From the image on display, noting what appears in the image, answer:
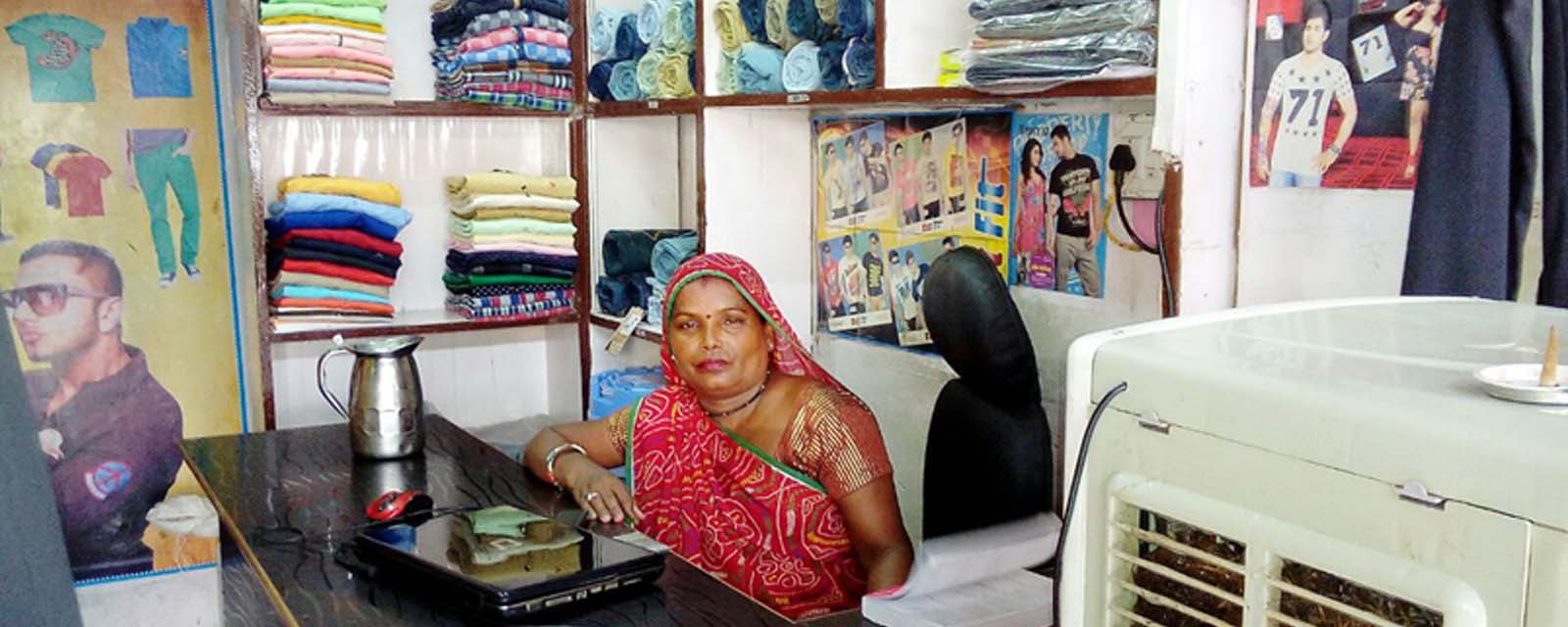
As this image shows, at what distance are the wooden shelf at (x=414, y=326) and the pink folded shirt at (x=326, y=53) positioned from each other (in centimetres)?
71

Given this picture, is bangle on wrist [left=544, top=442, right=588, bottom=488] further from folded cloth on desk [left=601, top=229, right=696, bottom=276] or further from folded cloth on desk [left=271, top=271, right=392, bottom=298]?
folded cloth on desk [left=271, top=271, right=392, bottom=298]

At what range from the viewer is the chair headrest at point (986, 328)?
1.95 meters

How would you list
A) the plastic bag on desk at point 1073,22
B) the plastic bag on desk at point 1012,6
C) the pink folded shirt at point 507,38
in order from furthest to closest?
the pink folded shirt at point 507,38, the plastic bag on desk at point 1012,6, the plastic bag on desk at point 1073,22

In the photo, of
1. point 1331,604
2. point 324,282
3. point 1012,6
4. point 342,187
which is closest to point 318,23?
point 342,187

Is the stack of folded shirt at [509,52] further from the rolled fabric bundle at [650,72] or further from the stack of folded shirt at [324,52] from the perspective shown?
the rolled fabric bundle at [650,72]

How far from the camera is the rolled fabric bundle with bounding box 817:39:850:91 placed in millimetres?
2555

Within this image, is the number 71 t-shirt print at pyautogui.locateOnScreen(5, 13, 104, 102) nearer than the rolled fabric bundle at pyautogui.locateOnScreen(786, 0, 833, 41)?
No

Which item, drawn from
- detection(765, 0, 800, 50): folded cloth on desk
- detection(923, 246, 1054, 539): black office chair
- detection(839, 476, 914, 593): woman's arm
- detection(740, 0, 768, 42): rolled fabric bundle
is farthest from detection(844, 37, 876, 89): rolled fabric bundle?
detection(839, 476, 914, 593): woman's arm

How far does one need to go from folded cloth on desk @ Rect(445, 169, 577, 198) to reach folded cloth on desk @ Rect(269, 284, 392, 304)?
1.26 ft

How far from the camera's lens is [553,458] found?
2.51 metres

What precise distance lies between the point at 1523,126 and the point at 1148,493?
738mm

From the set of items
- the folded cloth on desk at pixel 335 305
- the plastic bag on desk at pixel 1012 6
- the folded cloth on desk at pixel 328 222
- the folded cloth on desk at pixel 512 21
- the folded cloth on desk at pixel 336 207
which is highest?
the folded cloth on desk at pixel 512 21

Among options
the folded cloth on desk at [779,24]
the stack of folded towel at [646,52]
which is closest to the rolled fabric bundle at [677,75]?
the stack of folded towel at [646,52]

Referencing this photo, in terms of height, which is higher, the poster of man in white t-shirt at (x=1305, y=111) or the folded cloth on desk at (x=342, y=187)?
the poster of man in white t-shirt at (x=1305, y=111)
